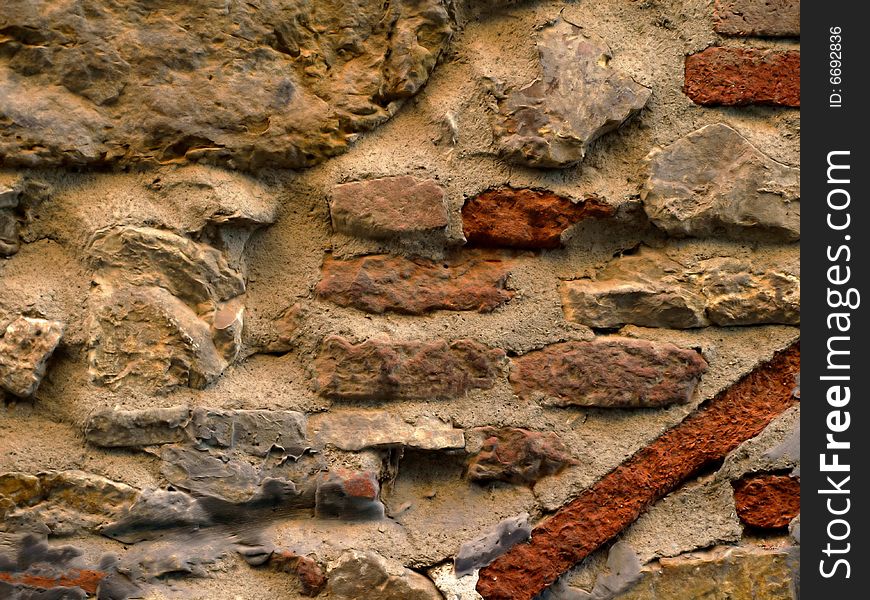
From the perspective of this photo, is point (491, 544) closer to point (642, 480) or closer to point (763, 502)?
point (642, 480)

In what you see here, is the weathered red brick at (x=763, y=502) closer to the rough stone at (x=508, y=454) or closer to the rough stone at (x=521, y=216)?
the rough stone at (x=508, y=454)

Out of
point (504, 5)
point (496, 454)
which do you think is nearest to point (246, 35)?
point (504, 5)

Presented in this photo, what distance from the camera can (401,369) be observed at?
3.68 feet

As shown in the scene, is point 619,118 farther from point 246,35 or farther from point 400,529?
point 400,529

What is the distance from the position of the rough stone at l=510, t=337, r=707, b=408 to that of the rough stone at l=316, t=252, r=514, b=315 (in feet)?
0.35

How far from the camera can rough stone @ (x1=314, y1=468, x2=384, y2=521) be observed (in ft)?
3.57

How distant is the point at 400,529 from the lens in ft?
3.65

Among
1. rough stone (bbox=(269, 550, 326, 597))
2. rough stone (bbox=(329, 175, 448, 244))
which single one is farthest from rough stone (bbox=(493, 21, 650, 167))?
rough stone (bbox=(269, 550, 326, 597))

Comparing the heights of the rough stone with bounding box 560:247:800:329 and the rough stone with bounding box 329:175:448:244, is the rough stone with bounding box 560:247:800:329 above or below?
below

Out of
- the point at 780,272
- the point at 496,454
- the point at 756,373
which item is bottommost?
the point at 496,454

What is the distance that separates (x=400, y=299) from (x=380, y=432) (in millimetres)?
184

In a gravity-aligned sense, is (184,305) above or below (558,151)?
below

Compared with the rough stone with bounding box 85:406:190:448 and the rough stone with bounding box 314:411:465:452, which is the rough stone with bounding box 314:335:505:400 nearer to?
the rough stone with bounding box 314:411:465:452

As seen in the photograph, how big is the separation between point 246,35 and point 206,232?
0.27 meters
